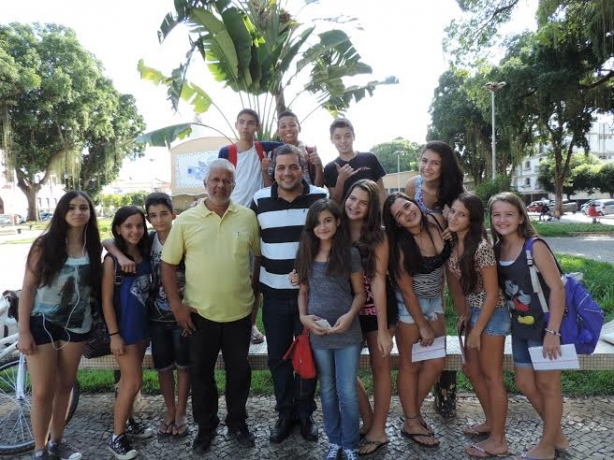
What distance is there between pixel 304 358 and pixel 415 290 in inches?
34.7

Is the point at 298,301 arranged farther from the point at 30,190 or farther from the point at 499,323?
the point at 30,190

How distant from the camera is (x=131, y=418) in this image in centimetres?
326

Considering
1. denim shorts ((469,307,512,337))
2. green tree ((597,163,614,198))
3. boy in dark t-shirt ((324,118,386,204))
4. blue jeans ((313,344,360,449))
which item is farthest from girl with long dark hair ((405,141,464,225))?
green tree ((597,163,614,198))

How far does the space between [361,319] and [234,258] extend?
0.97 m

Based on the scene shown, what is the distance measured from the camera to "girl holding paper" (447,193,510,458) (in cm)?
274

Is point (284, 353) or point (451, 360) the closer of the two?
point (284, 353)

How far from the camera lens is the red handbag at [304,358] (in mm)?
2721

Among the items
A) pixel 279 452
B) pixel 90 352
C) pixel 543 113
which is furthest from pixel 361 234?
pixel 543 113

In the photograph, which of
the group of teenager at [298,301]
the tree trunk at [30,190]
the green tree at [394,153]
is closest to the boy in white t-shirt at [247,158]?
the group of teenager at [298,301]

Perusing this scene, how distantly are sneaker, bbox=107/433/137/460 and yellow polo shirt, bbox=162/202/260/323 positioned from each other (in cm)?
107

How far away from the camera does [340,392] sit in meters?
2.71

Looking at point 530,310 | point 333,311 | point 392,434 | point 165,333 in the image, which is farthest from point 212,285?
point 530,310

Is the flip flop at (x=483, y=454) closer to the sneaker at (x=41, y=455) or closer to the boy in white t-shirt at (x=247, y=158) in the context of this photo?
the boy in white t-shirt at (x=247, y=158)

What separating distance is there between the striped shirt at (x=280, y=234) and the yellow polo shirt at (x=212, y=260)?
0.15 m
